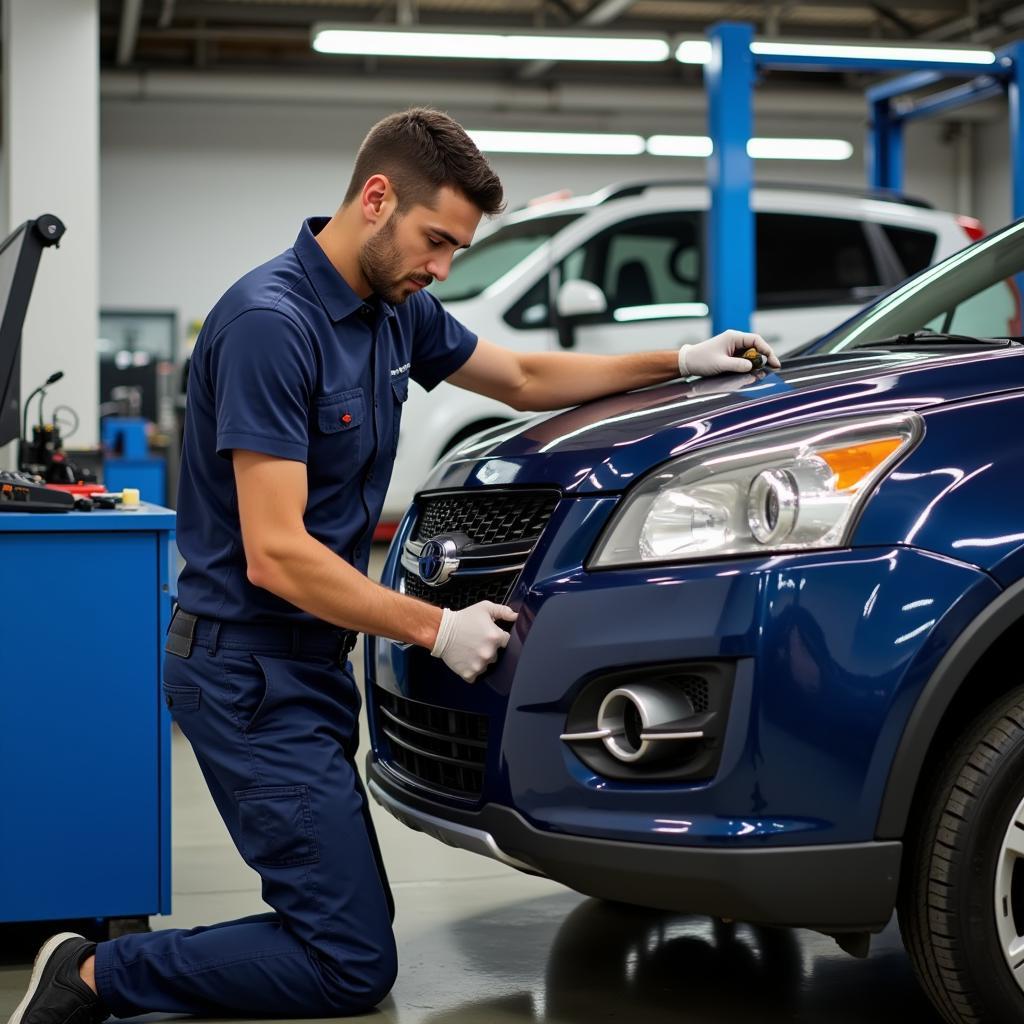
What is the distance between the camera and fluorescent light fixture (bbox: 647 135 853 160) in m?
15.0

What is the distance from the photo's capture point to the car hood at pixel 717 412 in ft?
6.54

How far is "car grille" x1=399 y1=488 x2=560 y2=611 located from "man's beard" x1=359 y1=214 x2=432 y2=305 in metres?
0.35

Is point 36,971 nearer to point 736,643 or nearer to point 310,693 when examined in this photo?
point 310,693

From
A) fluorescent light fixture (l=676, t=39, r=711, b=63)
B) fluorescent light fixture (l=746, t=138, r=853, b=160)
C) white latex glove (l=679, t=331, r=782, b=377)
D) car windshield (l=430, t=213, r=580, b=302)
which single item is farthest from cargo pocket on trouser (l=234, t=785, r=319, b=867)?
fluorescent light fixture (l=746, t=138, r=853, b=160)

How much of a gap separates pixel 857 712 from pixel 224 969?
3.46 ft

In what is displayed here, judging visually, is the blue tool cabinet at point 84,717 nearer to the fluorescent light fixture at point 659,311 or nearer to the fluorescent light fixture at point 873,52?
the fluorescent light fixture at point 873,52

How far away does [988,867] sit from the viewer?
1883 millimetres

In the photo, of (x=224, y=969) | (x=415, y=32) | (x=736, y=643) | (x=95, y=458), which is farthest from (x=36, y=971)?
(x=415, y=32)

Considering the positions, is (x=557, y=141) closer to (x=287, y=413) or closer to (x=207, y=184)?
(x=207, y=184)

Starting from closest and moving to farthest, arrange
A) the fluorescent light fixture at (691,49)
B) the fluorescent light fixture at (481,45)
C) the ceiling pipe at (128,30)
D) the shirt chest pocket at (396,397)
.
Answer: the shirt chest pocket at (396,397) → the fluorescent light fixture at (481,45) → the fluorescent light fixture at (691,49) → the ceiling pipe at (128,30)

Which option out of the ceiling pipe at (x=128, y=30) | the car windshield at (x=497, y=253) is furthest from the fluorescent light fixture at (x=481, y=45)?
the car windshield at (x=497, y=253)

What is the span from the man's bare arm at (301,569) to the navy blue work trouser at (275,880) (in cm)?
17

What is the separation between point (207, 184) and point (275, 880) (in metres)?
13.7

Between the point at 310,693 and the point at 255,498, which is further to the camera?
the point at 310,693
